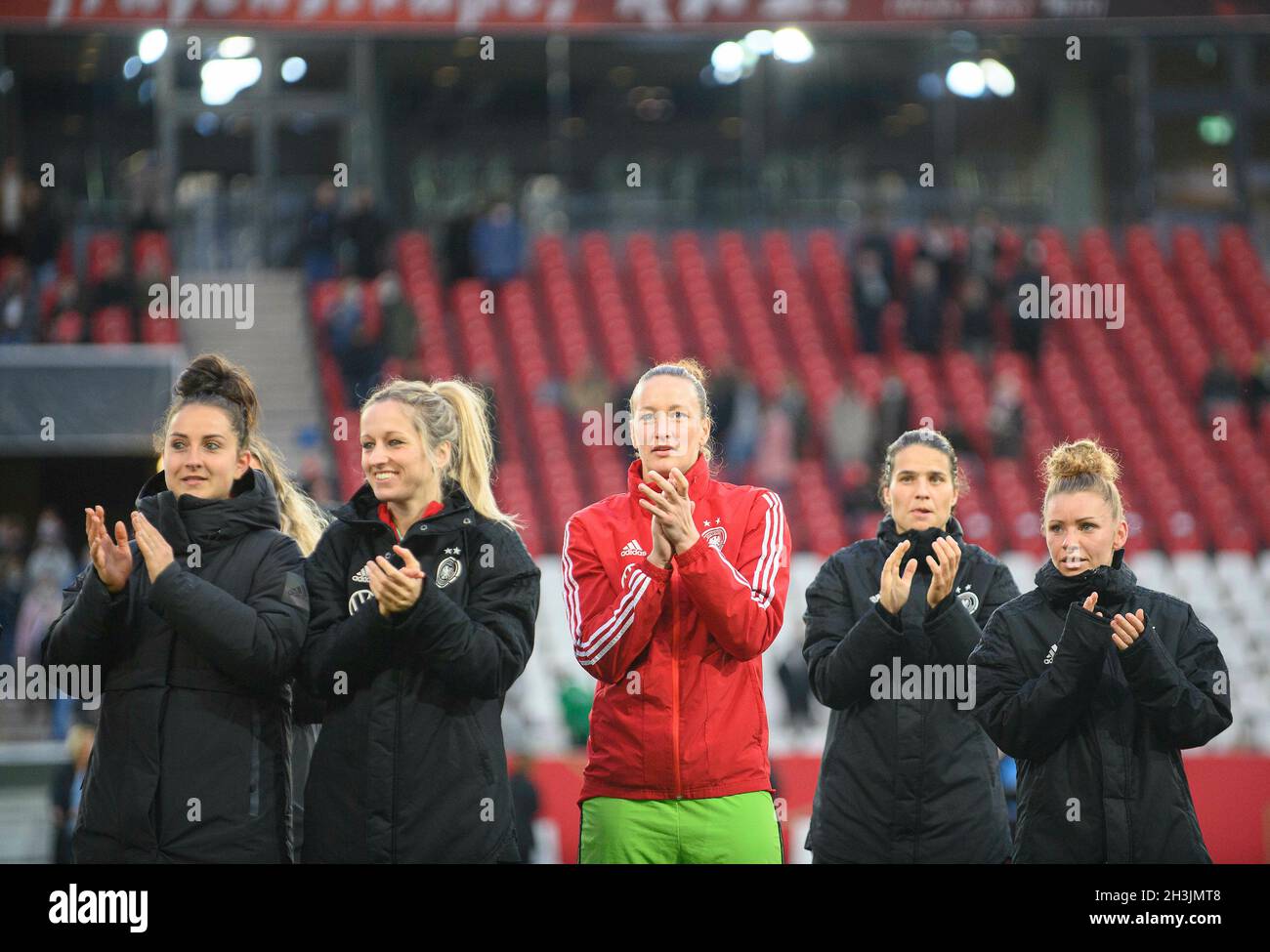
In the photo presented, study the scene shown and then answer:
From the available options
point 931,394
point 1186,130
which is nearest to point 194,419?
point 931,394

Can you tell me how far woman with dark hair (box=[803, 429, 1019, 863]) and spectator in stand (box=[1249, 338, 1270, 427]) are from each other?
9.12m

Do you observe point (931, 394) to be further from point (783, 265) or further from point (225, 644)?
point (225, 644)

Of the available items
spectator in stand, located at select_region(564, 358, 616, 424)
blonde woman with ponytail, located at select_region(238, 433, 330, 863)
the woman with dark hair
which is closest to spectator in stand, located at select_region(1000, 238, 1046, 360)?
spectator in stand, located at select_region(564, 358, 616, 424)

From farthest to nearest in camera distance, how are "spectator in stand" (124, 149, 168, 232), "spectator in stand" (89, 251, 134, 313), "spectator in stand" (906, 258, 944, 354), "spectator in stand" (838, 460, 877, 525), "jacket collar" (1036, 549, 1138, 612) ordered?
1. "spectator in stand" (906, 258, 944, 354)
2. "spectator in stand" (124, 149, 168, 232)
3. "spectator in stand" (89, 251, 134, 313)
4. "spectator in stand" (838, 460, 877, 525)
5. "jacket collar" (1036, 549, 1138, 612)

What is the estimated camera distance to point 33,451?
37.3 feet

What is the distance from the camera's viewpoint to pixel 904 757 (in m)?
3.72

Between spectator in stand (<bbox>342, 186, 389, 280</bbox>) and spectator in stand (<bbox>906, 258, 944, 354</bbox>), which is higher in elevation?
spectator in stand (<bbox>342, 186, 389, 280</bbox>)

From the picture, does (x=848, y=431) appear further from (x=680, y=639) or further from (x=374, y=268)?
(x=680, y=639)

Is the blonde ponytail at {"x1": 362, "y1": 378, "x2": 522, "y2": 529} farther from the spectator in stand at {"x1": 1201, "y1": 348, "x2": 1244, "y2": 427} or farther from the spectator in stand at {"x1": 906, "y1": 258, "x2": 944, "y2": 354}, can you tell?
the spectator in stand at {"x1": 1201, "y1": 348, "x2": 1244, "y2": 427}

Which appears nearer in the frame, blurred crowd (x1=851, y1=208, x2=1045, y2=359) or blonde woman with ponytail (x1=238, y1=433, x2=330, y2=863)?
blonde woman with ponytail (x1=238, y1=433, x2=330, y2=863)

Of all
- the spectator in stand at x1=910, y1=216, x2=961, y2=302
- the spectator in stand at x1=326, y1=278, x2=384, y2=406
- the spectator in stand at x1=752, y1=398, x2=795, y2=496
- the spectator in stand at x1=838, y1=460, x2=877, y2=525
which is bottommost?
the spectator in stand at x1=838, y1=460, x2=877, y2=525

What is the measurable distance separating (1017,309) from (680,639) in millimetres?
9919

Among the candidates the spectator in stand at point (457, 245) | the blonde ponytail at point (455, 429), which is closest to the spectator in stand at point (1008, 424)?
the spectator in stand at point (457, 245)

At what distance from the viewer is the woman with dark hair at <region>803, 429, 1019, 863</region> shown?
3674 millimetres
